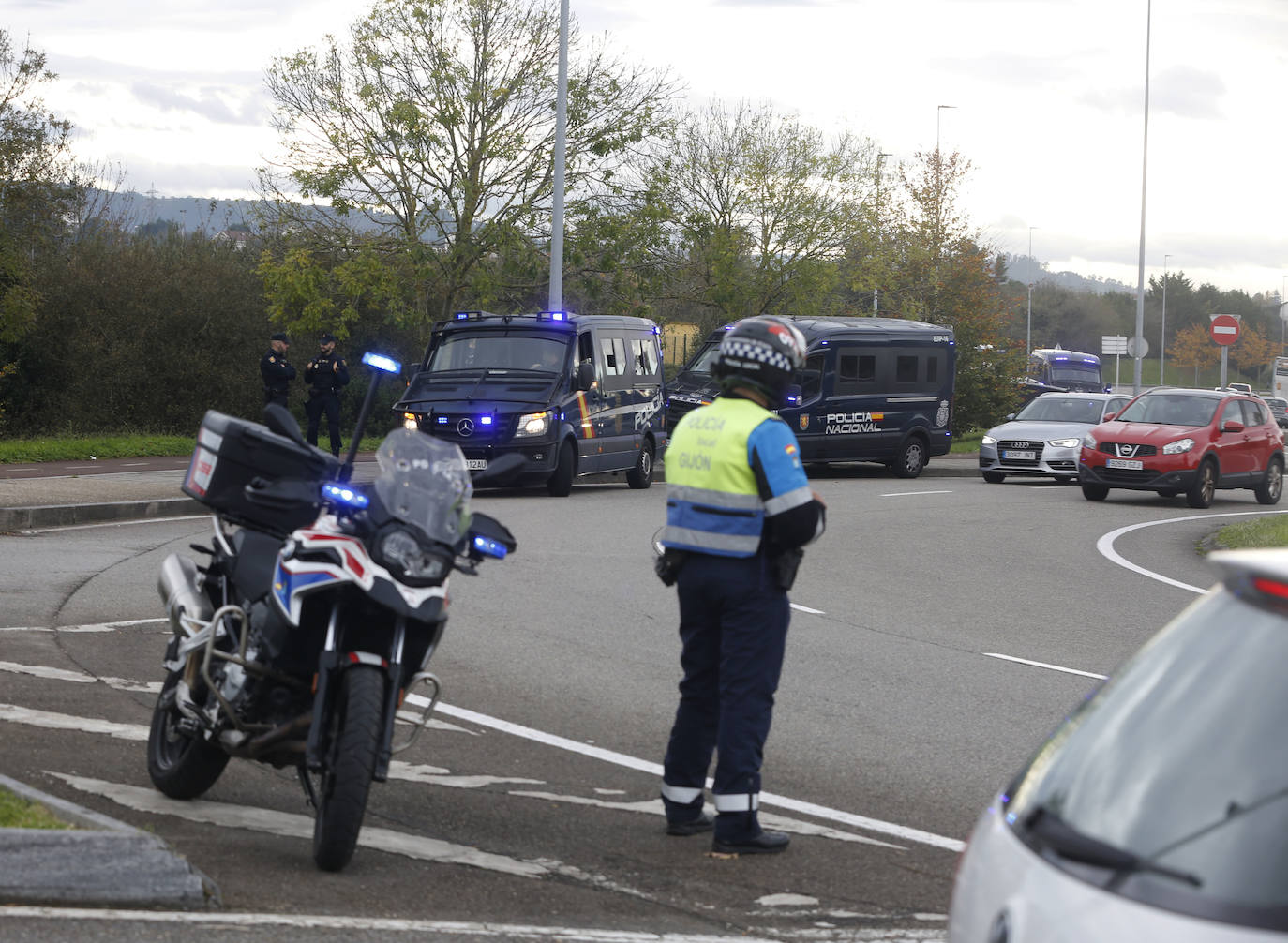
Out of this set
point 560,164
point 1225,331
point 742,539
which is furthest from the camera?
point 1225,331

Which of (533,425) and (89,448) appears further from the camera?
(89,448)

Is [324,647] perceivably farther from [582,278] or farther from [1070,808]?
[582,278]

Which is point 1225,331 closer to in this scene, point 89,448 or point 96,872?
point 89,448

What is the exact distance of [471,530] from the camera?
520 centimetres

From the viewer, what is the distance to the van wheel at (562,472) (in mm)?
20109

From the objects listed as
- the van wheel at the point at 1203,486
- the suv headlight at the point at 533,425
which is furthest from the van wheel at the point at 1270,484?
the suv headlight at the point at 533,425

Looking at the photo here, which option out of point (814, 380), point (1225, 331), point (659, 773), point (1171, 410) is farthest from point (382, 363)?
point (1225, 331)

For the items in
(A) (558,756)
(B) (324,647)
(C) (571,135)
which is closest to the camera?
(B) (324,647)

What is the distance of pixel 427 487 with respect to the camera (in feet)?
16.8

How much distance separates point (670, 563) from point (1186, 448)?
18185 mm

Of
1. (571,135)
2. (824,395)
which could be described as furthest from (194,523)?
(571,135)

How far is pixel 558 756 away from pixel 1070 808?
461cm

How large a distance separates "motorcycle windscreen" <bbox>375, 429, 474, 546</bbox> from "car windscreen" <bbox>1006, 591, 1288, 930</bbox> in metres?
2.70

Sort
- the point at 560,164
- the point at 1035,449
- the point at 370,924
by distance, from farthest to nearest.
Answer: the point at 1035,449 < the point at 560,164 < the point at 370,924
